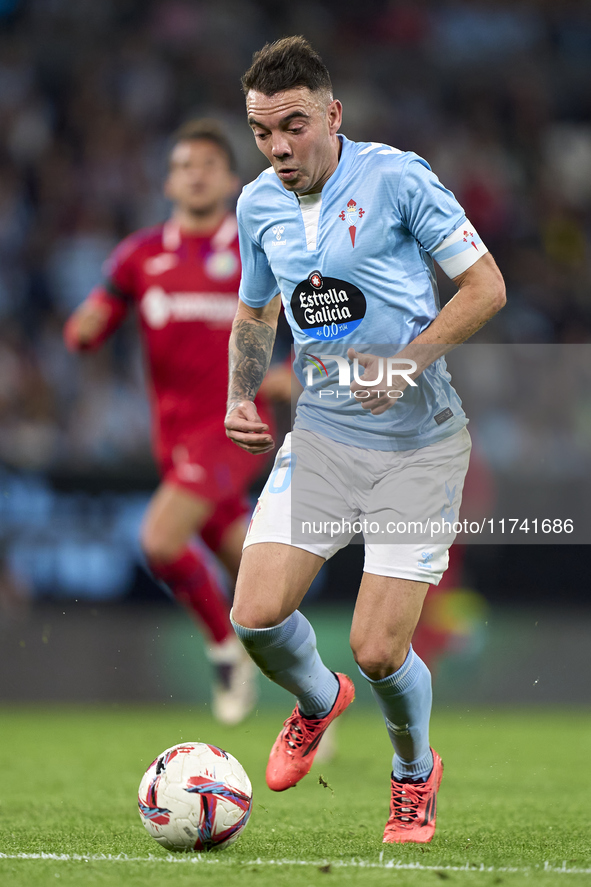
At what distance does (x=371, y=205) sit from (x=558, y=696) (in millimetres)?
5796

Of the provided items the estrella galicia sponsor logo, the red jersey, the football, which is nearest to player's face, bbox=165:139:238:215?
the red jersey

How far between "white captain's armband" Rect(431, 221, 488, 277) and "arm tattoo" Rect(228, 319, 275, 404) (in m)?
0.79

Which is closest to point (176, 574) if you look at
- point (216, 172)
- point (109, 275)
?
point (109, 275)

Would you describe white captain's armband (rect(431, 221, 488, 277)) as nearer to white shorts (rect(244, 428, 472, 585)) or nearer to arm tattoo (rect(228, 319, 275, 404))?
white shorts (rect(244, 428, 472, 585))

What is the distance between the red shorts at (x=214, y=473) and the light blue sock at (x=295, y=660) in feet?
8.57

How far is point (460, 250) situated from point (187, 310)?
3316 mm

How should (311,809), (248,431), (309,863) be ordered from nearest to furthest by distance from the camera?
(309,863), (248,431), (311,809)

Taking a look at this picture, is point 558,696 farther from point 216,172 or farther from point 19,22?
point 19,22

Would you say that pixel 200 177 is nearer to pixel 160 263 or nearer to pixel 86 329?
pixel 160 263

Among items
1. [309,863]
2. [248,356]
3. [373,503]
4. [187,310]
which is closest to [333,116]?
[248,356]

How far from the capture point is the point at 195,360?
21.8 ft

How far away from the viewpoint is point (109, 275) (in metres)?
6.66

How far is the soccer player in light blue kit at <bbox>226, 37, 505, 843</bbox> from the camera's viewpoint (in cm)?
354

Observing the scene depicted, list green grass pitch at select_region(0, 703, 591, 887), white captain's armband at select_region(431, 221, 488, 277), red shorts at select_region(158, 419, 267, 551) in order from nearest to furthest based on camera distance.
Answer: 1. green grass pitch at select_region(0, 703, 591, 887)
2. white captain's armband at select_region(431, 221, 488, 277)
3. red shorts at select_region(158, 419, 267, 551)
